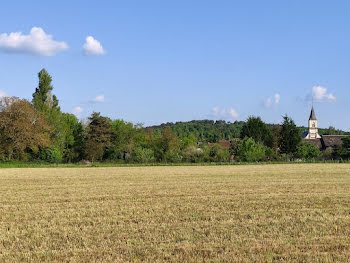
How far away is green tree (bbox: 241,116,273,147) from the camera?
96.1 metres

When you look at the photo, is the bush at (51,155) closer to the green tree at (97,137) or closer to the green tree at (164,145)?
the green tree at (97,137)

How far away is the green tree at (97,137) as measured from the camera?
81.6 meters

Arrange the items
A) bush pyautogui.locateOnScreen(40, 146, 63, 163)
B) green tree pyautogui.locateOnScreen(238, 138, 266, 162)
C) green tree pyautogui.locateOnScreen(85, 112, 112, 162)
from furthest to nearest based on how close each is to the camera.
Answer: green tree pyautogui.locateOnScreen(85, 112, 112, 162) → bush pyautogui.locateOnScreen(40, 146, 63, 163) → green tree pyautogui.locateOnScreen(238, 138, 266, 162)

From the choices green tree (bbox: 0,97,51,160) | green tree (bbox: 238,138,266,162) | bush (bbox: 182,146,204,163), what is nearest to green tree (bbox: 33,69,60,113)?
green tree (bbox: 0,97,51,160)

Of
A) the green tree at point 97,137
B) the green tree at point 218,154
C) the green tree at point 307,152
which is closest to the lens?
the green tree at point 218,154

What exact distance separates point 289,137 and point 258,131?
37.8 feet

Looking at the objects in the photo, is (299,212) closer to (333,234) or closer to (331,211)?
(331,211)

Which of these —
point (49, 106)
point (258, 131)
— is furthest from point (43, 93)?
point (258, 131)

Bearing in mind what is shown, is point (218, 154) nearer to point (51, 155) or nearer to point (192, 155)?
point (192, 155)

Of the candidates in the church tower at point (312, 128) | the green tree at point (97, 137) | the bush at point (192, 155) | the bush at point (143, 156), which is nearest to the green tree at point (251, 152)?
the bush at point (192, 155)

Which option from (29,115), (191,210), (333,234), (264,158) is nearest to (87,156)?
(29,115)

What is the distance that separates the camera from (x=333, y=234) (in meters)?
10.7

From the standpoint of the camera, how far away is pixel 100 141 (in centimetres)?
8306

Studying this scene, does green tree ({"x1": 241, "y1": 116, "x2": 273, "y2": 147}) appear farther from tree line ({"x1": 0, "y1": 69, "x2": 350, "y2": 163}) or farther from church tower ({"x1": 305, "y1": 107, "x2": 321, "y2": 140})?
church tower ({"x1": 305, "y1": 107, "x2": 321, "y2": 140})
